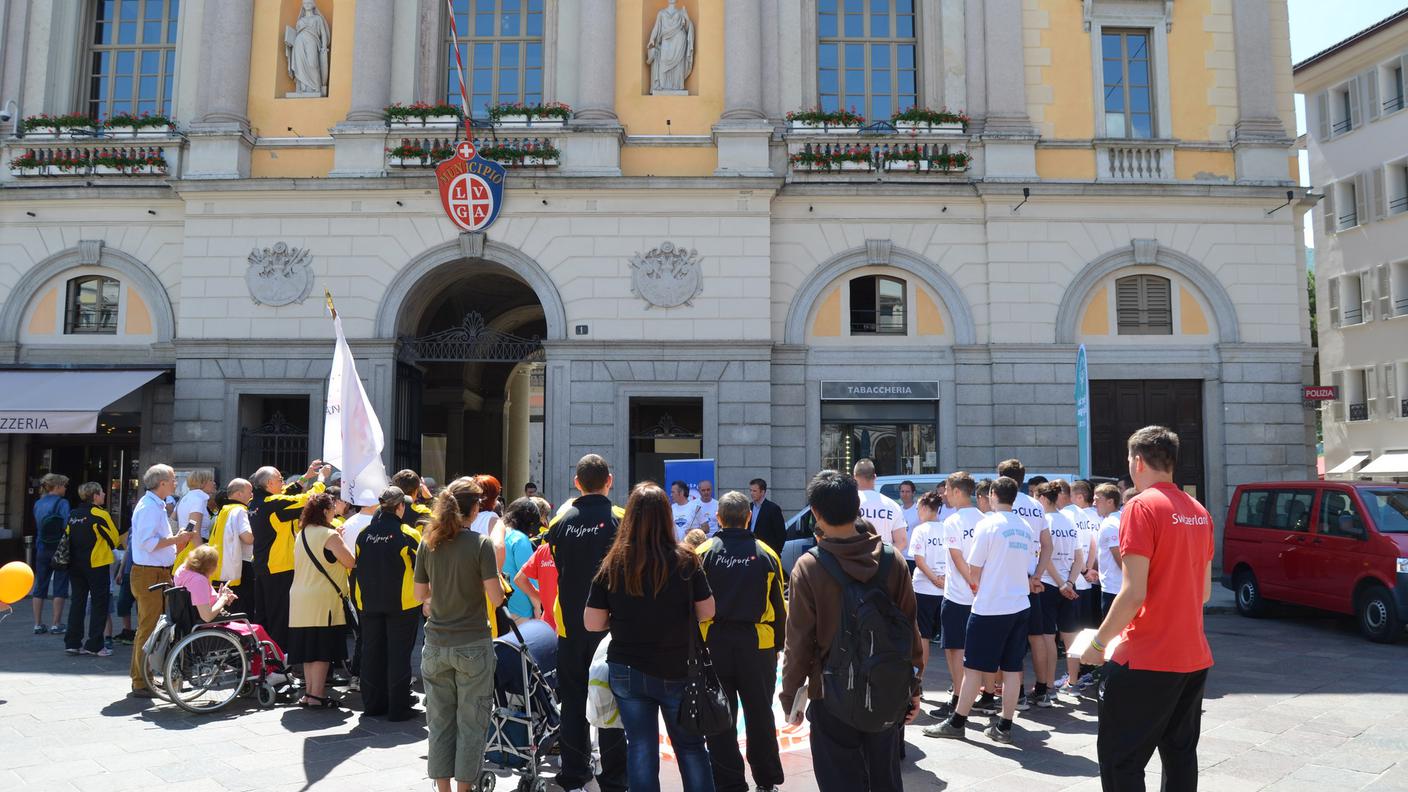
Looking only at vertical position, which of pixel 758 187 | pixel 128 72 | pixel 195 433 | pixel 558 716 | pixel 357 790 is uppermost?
pixel 128 72

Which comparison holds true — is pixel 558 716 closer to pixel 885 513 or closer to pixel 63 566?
pixel 885 513

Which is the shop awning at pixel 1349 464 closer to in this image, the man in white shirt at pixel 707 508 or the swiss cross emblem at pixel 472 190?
the man in white shirt at pixel 707 508

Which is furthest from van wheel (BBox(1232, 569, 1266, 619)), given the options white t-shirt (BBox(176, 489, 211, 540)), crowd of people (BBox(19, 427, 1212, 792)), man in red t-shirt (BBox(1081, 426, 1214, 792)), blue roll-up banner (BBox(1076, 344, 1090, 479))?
white t-shirt (BBox(176, 489, 211, 540))

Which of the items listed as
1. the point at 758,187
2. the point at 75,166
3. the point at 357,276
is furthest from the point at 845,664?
the point at 75,166

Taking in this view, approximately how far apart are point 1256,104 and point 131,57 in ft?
69.1

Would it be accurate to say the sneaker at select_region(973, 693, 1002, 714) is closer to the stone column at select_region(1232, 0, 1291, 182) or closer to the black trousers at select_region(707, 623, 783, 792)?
the black trousers at select_region(707, 623, 783, 792)

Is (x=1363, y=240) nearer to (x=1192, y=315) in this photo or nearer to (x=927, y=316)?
(x=1192, y=315)

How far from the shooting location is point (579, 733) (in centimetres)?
598

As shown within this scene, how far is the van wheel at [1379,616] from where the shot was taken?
11273 mm

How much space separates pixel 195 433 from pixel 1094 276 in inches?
624

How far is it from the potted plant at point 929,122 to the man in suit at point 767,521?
753cm

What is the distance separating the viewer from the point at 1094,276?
17.6 metres

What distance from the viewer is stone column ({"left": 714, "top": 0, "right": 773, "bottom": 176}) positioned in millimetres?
17172

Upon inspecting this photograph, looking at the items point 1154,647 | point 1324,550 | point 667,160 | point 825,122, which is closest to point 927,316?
point 825,122
